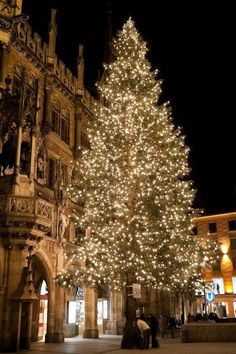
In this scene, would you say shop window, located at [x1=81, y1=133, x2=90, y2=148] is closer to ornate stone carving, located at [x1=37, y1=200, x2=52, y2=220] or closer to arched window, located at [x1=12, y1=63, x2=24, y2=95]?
arched window, located at [x1=12, y1=63, x2=24, y2=95]

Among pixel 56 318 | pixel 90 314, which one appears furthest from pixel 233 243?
pixel 56 318

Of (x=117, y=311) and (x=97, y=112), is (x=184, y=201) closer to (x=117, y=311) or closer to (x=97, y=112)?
(x=97, y=112)

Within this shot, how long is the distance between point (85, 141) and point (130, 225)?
13.7 metres

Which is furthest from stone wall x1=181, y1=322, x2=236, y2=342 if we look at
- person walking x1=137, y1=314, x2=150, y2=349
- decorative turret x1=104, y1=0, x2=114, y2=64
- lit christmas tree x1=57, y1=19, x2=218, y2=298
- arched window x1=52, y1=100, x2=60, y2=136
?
decorative turret x1=104, y1=0, x2=114, y2=64

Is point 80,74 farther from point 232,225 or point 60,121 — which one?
point 232,225

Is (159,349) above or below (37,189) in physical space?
below

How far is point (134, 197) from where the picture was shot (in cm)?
1850

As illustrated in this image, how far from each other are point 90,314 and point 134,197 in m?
9.98

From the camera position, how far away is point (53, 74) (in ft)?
82.4

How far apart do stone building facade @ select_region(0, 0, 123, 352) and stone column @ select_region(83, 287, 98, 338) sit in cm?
6

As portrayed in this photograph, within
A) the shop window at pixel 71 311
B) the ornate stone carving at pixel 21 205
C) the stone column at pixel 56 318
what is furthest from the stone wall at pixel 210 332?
the ornate stone carving at pixel 21 205

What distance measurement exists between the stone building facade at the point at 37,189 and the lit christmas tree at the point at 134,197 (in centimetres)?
238

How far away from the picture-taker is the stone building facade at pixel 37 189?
591 inches

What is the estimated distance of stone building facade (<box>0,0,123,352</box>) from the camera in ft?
49.2
